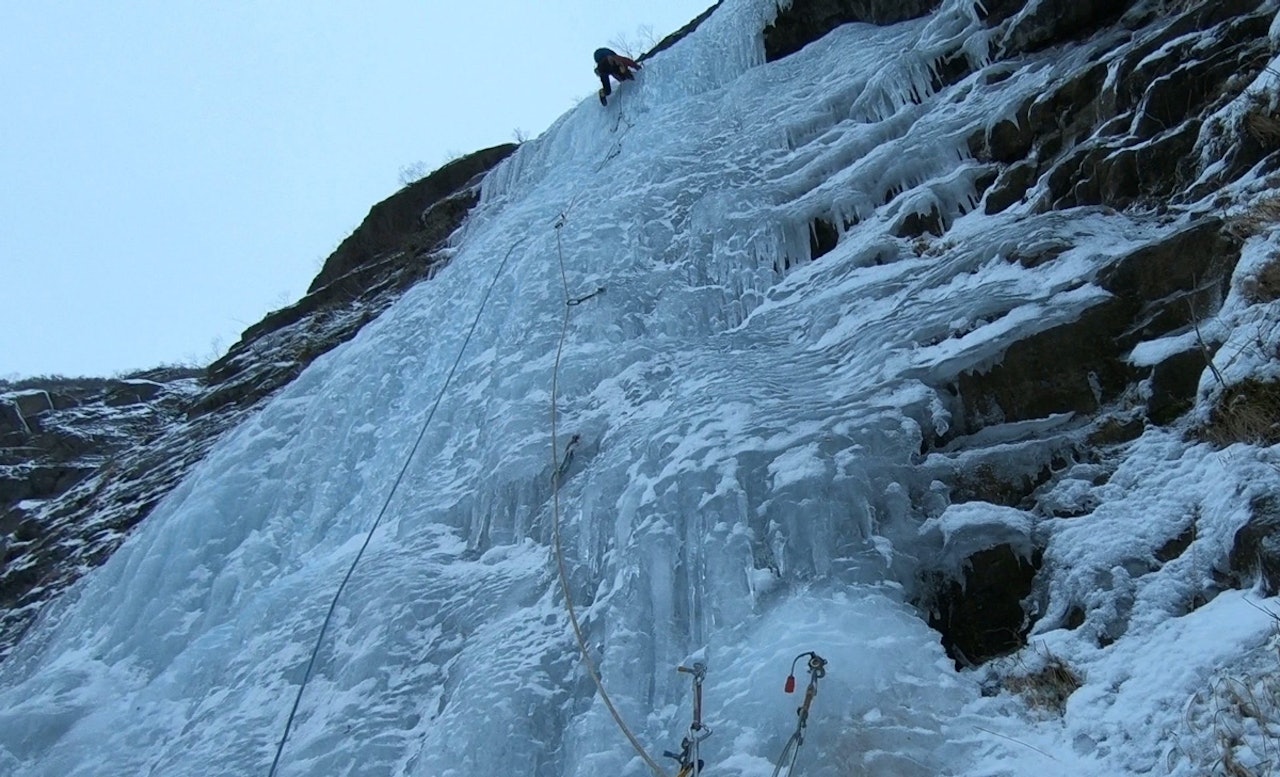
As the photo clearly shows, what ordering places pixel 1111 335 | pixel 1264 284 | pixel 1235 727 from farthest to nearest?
pixel 1111 335
pixel 1264 284
pixel 1235 727

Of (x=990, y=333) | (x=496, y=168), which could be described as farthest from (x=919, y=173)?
(x=496, y=168)

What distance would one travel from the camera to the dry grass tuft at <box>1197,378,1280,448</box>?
12.0 ft

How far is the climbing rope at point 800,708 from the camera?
3.57 m

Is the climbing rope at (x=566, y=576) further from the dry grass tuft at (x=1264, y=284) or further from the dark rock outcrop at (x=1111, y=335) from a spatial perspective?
the dry grass tuft at (x=1264, y=284)

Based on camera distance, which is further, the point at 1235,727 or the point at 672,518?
the point at 672,518

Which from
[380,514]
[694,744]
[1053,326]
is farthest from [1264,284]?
[380,514]

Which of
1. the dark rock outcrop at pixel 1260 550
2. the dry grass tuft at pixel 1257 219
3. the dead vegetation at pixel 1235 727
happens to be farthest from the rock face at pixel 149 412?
the dark rock outcrop at pixel 1260 550

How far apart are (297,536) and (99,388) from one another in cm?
951

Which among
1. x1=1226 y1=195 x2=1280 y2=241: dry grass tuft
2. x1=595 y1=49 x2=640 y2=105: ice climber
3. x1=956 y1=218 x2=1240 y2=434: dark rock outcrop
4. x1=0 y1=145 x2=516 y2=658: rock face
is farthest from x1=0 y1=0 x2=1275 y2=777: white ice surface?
x1=595 y1=49 x2=640 y2=105: ice climber

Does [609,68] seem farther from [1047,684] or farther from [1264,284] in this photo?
[1047,684]

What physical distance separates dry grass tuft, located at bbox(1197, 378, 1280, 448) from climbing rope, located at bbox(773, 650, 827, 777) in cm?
189

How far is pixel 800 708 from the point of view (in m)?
3.69

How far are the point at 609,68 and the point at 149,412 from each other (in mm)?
8610

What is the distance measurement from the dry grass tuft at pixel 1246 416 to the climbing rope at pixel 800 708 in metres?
1.89
